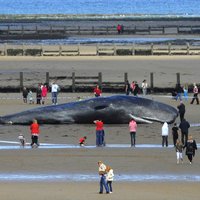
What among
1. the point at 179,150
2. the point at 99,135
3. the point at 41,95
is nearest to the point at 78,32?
the point at 41,95

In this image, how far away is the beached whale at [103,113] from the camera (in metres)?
39.7

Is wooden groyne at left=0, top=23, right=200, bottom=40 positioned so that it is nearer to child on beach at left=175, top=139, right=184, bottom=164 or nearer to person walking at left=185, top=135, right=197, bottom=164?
child on beach at left=175, top=139, right=184, bottom=164

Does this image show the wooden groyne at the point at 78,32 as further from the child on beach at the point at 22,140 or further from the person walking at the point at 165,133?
the person walking at the point at 165,133

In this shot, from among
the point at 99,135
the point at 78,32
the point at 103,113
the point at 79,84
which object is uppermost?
the point at 78,32

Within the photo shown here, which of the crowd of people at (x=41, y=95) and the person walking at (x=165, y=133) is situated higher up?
the crowd of people at (x=41, y=95)

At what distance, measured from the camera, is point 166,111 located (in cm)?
3991

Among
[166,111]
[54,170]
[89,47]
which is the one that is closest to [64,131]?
[166,111]

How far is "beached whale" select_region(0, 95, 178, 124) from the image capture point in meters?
39.7

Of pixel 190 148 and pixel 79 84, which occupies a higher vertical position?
pixel 79 84

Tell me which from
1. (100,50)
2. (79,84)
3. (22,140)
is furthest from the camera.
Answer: (100,50)

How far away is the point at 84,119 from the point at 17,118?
2666 mm

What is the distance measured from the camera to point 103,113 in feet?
130

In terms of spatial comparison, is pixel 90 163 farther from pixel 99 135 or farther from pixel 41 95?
pixel 41 95

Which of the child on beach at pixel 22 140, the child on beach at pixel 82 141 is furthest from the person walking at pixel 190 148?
the child on beach at pixel 22 140
